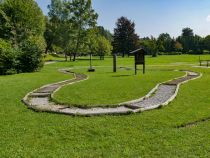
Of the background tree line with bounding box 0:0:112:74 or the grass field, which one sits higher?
the background tree line with bounding box 0:0:112:74

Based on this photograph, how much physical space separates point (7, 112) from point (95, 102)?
294 cm

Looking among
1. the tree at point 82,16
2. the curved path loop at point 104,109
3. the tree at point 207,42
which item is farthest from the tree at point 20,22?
the tree at point 207,42

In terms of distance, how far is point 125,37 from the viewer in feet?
308

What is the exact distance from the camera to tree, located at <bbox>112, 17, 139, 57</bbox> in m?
92.9

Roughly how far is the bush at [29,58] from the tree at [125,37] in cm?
6141

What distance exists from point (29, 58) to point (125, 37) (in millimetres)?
66275

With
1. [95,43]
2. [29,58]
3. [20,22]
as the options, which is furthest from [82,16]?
[29,58]

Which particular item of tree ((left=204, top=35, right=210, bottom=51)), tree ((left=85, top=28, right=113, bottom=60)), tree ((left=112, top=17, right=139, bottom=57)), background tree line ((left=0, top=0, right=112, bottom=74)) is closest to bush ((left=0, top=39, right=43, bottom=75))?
background tree line ((left=0, top=0, right=112, bottom=74))

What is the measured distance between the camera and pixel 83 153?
5980 mm

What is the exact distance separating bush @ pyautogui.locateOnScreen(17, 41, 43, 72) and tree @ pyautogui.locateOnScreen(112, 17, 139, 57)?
61.4m

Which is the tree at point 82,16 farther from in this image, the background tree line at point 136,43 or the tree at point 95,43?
the background tree line at point 136,43

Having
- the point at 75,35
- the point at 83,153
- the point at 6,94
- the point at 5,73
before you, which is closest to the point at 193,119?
the point at 83,153

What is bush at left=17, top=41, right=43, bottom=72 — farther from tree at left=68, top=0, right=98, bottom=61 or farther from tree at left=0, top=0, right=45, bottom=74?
tree at left=68, top=0, right=98, bottom=61

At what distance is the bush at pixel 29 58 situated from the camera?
30047 mm
